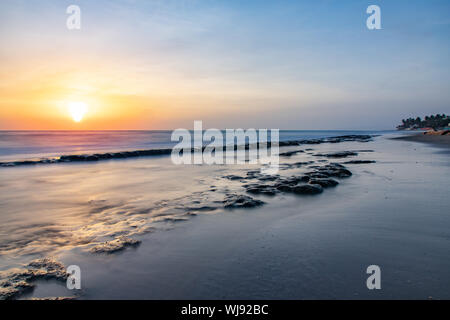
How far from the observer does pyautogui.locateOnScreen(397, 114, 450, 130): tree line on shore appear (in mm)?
85319

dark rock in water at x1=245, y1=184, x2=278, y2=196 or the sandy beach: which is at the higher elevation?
dark rock in water at x1=245, y1=184, x2=278, y2=196

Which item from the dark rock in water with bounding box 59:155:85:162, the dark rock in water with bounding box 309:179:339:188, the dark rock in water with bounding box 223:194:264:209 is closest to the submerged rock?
the dark rock in water with bounding box 223:194:264:209

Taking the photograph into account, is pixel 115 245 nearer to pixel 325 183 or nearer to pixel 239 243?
pixel 239 243

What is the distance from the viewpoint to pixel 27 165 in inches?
717

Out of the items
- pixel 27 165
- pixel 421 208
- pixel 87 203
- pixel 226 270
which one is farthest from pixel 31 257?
pixel 27 165

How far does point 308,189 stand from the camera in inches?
316

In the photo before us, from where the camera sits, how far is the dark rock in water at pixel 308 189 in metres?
7.96

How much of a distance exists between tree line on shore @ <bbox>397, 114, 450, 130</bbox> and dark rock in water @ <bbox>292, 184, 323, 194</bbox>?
328 feet

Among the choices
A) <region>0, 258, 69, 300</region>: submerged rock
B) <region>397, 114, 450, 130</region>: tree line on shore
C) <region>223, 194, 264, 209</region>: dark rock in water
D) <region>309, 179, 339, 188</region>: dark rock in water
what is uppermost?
<region>397, 114, 450, 130</region>: tree line on shore

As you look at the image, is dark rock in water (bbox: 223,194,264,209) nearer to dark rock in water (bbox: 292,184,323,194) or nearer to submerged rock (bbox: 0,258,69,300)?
dark rock in water (bbox: 292,184,323,194)

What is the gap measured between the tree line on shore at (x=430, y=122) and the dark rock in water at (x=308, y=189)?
100.0m

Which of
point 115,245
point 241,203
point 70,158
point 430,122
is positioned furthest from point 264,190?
point 430,122

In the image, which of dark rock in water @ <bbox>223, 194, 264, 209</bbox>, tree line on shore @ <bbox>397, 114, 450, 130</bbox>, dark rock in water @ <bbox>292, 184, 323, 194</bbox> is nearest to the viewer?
dark rock in water @ <bbox>223, 194, 264, 209</bbox>
